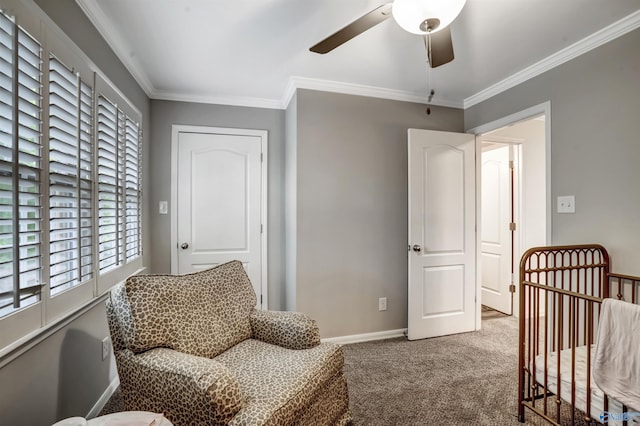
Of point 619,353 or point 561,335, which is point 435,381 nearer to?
point 561,335

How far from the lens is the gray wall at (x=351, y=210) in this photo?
2734 mm

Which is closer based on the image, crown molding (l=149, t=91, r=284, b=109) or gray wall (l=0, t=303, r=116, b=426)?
gray wall (l=0, t=303, r=116, b=426)

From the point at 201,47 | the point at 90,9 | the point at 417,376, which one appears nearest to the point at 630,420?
the point at 417,376

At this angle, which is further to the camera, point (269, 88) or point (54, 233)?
point (269, 88)

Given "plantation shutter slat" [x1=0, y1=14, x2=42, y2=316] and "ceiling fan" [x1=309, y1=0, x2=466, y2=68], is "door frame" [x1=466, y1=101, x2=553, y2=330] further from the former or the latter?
"plantation shutter slat" [x1=0, y1=14, x2=42, y2=316]

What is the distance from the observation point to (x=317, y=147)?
2760mm

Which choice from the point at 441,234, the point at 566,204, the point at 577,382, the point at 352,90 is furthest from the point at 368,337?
A: the point at 352,90

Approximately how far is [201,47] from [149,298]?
1.74m

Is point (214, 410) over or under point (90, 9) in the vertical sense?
under

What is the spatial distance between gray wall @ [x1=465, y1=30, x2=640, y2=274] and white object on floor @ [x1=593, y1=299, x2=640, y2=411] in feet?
2.86

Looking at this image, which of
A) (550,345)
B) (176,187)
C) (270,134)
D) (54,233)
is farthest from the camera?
(270,134)

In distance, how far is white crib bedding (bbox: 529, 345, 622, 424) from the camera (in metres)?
1.39

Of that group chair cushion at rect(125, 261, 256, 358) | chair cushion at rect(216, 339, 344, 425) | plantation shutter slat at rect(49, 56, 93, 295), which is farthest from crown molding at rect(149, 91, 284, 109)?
chair cushion at rect(216, 339, 344, 425)

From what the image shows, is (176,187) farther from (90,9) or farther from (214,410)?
(214,410)
